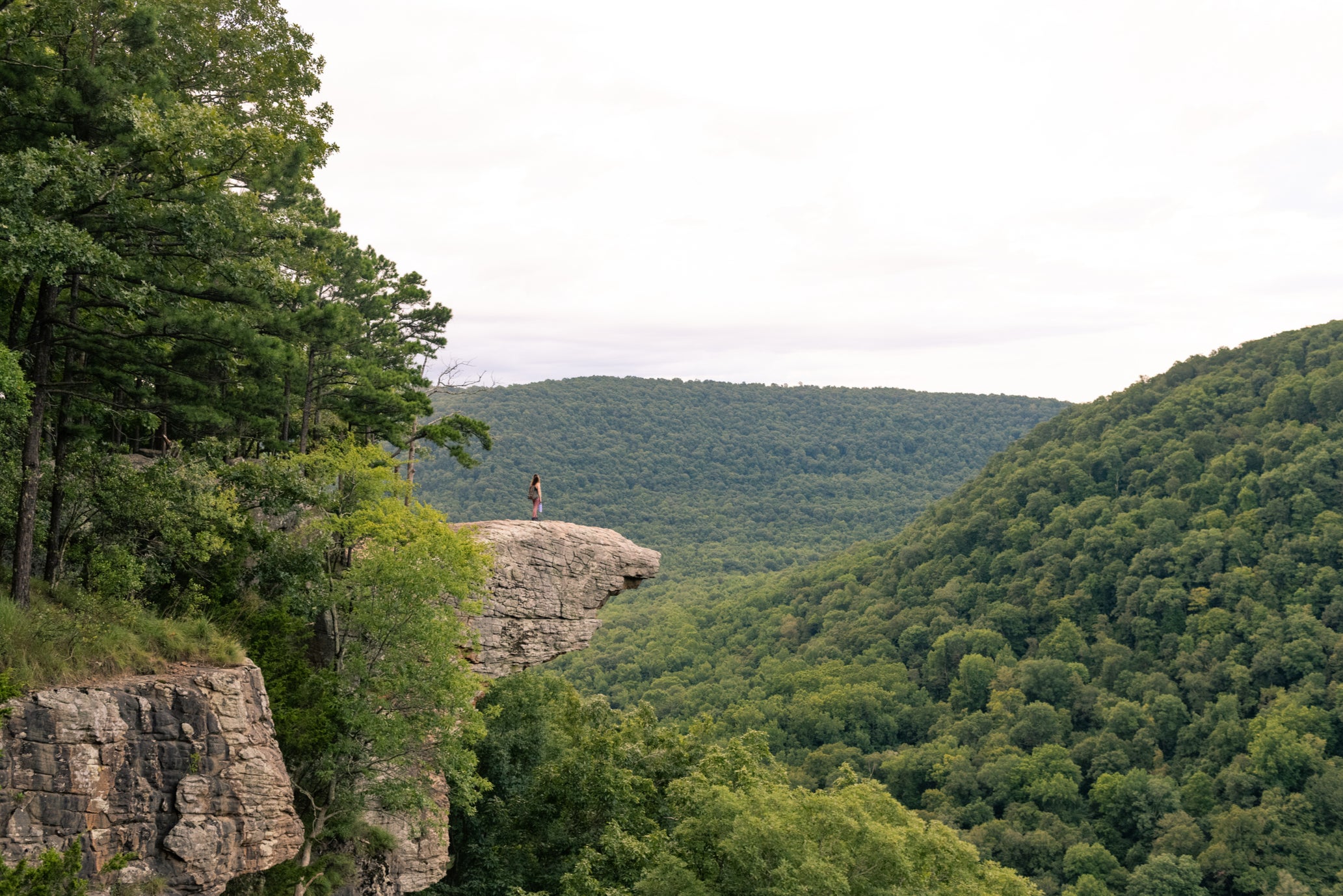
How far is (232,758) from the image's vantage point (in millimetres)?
13258

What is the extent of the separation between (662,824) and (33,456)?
1937cm

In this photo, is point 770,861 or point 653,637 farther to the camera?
point 653,637

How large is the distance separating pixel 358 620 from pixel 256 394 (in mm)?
4901

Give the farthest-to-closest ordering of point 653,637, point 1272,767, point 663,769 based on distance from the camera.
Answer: point 653,637, point 1272,767, point 663,769

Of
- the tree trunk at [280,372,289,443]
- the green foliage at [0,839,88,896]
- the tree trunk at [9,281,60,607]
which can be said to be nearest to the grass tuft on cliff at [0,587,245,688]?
the tree trunk at [9,281,60,607]

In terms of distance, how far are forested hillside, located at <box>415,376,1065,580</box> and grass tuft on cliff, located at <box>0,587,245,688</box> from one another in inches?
2826

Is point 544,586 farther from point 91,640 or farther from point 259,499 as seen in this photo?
point 91,640

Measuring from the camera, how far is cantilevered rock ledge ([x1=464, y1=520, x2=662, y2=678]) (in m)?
23.5

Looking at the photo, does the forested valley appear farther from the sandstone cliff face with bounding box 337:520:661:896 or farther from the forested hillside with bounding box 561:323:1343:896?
the forested hillside with bounding box 561:323:1343:896

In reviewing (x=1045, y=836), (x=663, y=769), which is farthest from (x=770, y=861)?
(x=1045, y=836)

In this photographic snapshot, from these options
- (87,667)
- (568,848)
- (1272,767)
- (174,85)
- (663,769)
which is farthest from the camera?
(1272,767)

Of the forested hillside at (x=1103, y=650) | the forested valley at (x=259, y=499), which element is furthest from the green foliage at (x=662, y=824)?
the forested hillside at (x=1103, y=650)

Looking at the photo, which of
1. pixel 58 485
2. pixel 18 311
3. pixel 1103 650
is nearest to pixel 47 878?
pixel 58 485

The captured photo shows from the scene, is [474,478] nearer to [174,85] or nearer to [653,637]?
[653,637]
